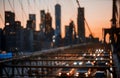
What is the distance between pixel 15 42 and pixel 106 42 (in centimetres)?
3913

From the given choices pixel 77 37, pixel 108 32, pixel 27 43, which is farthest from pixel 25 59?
pixel 77 37

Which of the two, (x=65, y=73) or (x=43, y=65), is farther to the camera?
(x=65, y=73)

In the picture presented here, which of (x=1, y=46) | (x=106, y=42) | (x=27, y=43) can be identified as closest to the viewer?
(x=1, y=46)

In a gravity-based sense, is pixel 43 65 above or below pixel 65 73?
above

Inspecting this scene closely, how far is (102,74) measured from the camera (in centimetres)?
3738

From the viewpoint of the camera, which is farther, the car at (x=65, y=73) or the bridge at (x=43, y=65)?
the car at (x=65, y=73)

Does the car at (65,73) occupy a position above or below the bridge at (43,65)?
below

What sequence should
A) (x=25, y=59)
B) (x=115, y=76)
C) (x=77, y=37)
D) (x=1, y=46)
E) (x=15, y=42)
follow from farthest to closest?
(x=77, y=37)
(x=15, y=42)
(x=1, y=46)
(x=25, y=59)
(x=115, y=76)

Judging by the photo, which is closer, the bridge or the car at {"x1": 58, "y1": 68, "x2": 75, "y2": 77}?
the bridge

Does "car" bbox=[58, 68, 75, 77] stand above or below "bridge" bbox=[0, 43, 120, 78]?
below

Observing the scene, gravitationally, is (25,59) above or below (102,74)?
above

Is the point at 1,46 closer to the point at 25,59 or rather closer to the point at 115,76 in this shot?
the point at 25,59

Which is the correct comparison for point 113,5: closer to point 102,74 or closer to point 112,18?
point 112,18

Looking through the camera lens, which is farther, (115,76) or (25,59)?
(25,59)
